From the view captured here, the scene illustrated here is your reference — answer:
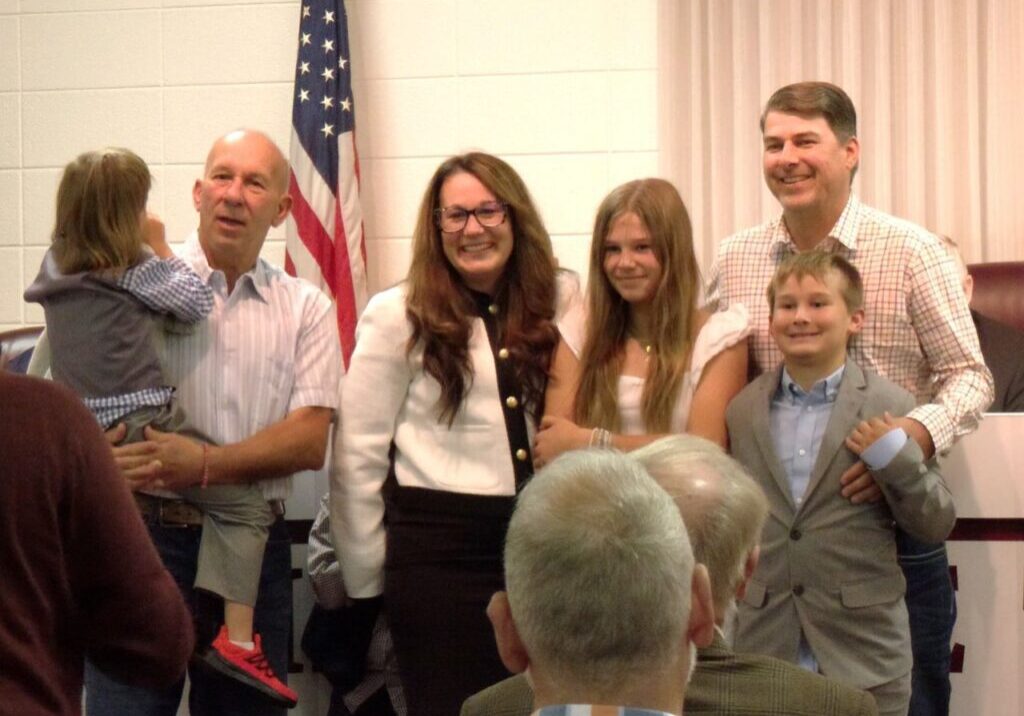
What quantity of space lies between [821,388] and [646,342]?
1.20 feet

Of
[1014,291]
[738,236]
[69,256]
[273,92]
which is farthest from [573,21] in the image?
[69,256]

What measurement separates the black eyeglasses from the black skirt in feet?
1.80

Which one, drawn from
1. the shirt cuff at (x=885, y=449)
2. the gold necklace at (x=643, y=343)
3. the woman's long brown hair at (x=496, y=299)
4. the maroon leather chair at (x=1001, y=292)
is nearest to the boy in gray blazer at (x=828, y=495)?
the shirt cuff at (x=885, y=449)

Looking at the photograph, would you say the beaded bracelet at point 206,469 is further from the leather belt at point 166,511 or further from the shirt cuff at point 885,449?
the shirt cuff at point 885,449

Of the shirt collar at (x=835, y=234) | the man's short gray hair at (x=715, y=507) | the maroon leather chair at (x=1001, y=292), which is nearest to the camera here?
the man's short gray hair at (x=715, y=507)

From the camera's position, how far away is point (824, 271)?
2.86 metres

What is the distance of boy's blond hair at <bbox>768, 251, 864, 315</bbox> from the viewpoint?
9.38ft

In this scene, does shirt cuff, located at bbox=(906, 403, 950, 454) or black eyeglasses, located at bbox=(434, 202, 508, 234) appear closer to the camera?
shirt cuff, located at bbox=(906, 403, 950, 454)

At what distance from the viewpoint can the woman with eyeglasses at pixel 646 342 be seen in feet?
9.52

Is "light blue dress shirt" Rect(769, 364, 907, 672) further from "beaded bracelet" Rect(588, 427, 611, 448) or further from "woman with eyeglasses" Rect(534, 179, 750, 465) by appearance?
"beaded bracelet" Rect(588, 427, 611, 448)

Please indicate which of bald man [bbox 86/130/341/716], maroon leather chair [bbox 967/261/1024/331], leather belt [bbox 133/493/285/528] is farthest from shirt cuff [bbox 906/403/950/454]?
maroon leather chair [bbox 967/261/1024/331]

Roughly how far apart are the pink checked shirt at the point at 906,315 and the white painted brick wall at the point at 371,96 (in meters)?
2.57

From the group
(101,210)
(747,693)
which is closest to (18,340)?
(101,210)

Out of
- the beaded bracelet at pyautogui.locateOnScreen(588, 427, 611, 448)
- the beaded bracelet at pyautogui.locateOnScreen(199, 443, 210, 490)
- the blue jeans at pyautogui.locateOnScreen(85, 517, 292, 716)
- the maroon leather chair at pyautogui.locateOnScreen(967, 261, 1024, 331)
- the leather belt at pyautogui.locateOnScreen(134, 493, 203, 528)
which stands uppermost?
the maroon leather chair at pyautogui.locateOnScreen(967, 261, 1024, 331)
